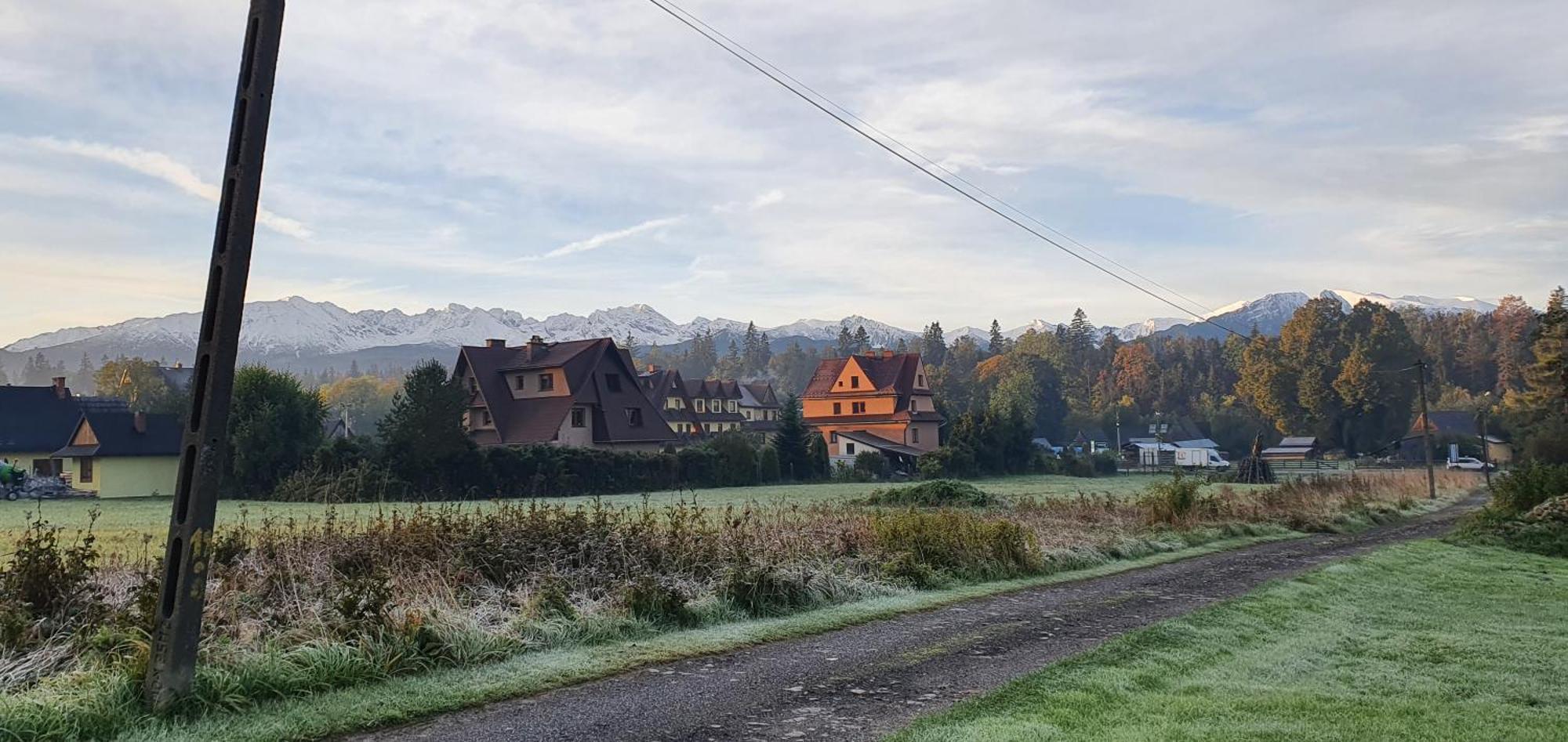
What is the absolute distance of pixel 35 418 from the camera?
53.4 meters

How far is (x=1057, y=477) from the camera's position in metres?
64.8

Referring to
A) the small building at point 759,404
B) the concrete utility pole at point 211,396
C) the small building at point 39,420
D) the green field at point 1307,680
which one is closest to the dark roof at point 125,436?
the small building at point 39,420

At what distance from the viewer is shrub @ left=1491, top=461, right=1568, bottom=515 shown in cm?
2791

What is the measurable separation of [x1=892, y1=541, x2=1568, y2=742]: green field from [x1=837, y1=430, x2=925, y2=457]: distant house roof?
51.3 meters

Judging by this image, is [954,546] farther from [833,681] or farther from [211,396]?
[211,396]

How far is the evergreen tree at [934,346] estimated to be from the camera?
172m

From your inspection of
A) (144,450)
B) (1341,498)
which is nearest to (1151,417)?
(1341,498)

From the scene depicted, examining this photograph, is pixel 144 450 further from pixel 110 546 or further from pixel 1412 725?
pixel 1412 725

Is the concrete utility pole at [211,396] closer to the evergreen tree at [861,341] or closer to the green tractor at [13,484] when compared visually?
the green tractor at [13,484]

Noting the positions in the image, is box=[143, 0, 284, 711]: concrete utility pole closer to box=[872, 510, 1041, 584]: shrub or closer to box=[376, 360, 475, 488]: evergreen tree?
box=[872, 510, 1041, 584]: shrub

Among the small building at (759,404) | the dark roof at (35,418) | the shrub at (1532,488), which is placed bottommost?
the shrub at (1532,488)

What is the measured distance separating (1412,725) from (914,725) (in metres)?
3.32

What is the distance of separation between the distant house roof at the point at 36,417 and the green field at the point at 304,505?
43.9 ft

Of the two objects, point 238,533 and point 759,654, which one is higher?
point 238,533
